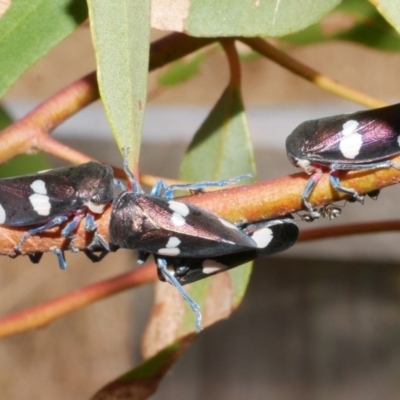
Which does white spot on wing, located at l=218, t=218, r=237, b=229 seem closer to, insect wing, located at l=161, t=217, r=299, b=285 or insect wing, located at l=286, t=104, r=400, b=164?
insect wing, located at l=161, t=217, r=299, b=285

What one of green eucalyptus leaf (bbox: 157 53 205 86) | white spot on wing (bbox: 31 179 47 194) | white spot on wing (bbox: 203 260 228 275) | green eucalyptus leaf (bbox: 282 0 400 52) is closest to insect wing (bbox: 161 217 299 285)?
white spot on wing (bbox: 203 260 228 275)

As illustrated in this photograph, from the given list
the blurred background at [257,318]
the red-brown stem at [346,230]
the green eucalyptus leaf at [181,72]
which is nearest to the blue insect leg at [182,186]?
the red-brown stem at [346,230]

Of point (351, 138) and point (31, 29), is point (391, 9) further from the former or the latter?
point (31, 29)

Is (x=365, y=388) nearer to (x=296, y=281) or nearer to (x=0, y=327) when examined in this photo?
(x=296, y=281)

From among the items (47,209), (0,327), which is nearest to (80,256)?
(0,327)

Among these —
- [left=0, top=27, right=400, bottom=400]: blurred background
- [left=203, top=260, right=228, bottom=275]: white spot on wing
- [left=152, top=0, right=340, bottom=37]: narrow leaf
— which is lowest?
[left=203, top=260, right=228, bottom=275]: white spot on wing

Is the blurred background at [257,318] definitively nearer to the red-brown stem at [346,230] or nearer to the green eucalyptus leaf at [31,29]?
the red-brown stem at [346,230]
